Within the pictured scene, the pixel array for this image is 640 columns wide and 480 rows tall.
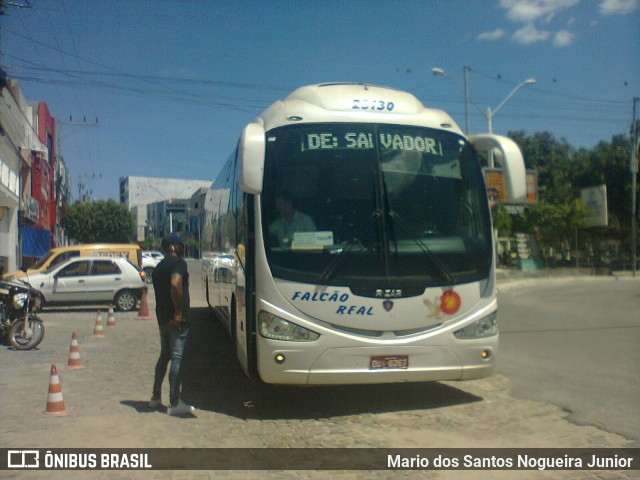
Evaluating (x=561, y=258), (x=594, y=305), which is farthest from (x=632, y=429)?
(x=561, y=258)

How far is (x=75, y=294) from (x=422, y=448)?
14.8 m

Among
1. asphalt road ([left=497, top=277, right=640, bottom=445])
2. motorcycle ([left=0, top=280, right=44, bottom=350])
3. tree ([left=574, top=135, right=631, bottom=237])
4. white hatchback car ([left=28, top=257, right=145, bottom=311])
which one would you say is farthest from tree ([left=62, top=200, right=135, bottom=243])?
motorcycle ([left=0, top=280, right=44, bottom=350])

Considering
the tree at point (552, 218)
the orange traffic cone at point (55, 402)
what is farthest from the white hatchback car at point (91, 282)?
the tree at point (552, 218)

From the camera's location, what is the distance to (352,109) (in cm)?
734

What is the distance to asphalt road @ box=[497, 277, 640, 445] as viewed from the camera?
7.24 m

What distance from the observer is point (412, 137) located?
727 cm

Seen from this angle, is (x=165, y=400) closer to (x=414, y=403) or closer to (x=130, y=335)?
(x=414, y=403)

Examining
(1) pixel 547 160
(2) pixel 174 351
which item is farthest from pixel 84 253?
(1) pixel 547 160

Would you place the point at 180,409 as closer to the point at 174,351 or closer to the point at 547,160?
the point at 174,351

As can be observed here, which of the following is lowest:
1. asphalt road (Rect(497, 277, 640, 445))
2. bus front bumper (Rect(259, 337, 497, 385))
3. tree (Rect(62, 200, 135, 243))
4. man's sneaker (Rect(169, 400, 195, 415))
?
asphalt road (Rect(497, 277, 640, 445))

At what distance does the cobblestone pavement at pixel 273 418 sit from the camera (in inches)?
231

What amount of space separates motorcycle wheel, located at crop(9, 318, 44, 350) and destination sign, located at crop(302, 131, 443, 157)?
23.5 feet

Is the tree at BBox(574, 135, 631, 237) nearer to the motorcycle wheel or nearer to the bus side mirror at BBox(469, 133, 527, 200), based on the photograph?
the bus side mirror at BBox(469, 133, 527, 200)

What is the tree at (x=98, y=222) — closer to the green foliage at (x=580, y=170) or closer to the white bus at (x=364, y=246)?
the green foliage at (x=580, y=170)
